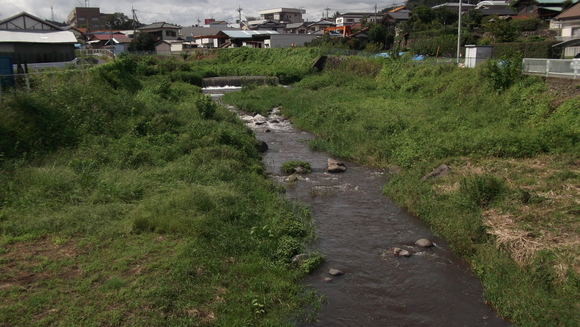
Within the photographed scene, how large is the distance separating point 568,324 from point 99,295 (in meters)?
7.65

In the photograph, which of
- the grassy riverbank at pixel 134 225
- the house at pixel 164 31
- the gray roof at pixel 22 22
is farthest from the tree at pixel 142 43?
the grassy riverbank at pixel 134 225

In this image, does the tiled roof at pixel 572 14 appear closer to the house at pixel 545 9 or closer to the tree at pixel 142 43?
the house at pixel 545 9

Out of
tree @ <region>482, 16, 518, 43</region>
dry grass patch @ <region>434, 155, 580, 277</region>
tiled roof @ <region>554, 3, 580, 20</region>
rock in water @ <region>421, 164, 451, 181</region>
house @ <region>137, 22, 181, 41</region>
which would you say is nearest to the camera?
dry grass patch @ <region>434, 155, 580, 277</region>

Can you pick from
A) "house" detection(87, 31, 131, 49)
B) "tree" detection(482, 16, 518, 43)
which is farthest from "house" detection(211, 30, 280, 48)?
"tree" detection(482, 16, 518, 43)

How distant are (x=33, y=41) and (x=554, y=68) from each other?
3651 centimetres

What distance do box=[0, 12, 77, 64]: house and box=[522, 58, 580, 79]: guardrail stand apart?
32695mm

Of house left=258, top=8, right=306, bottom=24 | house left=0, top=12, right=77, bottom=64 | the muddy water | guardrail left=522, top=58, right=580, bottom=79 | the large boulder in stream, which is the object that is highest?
house left=258, top=8, right=306, bottom=24

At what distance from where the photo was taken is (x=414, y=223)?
1222cm

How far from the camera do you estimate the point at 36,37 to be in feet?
123

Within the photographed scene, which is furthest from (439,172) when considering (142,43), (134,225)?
(142,43)

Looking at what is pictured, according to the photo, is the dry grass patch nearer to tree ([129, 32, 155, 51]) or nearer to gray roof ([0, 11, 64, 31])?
gray roof ([0, 11, 64, 31])

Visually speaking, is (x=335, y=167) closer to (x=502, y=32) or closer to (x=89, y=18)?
(x=502, y=32)

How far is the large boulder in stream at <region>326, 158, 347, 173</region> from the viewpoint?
17.1 meters

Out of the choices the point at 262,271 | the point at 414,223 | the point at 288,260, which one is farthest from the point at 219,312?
the point at 414,223
